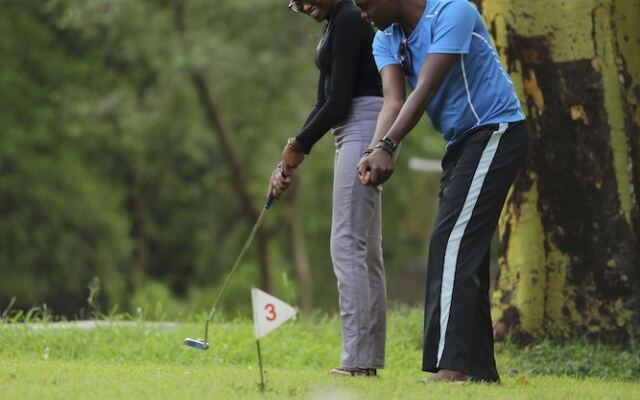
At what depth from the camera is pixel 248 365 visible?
879cm

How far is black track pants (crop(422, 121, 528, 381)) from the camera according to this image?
6.66m

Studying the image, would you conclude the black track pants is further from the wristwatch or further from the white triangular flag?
the white triangular flag

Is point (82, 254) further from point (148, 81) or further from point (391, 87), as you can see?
point (391, 87)

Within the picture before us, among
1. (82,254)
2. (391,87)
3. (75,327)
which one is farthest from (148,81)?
(391,87)

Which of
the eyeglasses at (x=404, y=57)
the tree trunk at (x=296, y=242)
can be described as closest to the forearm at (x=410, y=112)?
the eyeglasses at (x=404, y=57)

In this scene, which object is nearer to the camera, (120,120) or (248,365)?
(248,365)

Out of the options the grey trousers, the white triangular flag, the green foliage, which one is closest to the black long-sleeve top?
the grey trousers

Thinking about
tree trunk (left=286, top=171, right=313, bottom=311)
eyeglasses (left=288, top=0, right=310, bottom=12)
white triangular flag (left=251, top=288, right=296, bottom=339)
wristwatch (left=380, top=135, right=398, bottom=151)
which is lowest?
tree trunk (left=286, top=171, right=313, bottom=311)

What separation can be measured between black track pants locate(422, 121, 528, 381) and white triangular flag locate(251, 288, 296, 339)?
0.99 metres

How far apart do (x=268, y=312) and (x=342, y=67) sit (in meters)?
1.64

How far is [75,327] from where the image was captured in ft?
33.0

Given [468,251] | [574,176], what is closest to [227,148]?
[574,176]

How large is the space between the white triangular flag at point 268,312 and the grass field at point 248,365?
316mm

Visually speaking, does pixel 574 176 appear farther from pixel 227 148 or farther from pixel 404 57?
pixel 227 148
